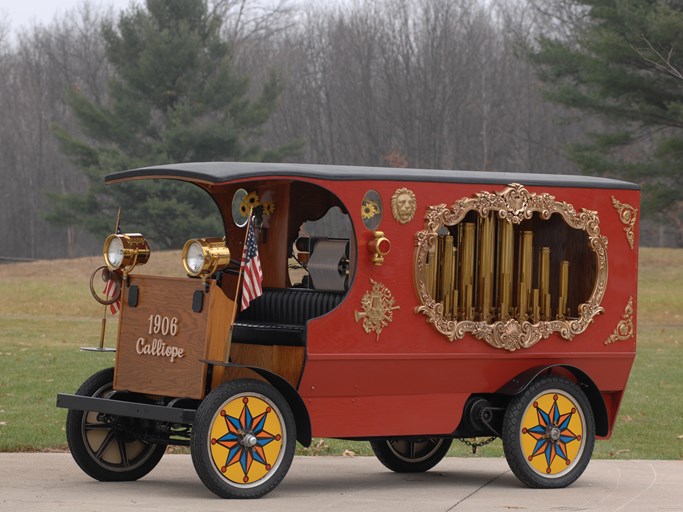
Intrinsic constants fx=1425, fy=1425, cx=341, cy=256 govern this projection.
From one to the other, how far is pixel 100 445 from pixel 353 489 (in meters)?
1.74

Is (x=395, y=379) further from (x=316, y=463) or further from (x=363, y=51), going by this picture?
(x=363, y=51)

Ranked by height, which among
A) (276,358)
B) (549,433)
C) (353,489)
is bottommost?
(353,489)

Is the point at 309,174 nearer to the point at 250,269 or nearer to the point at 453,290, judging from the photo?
the point at 250,269

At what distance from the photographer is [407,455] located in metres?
10.7

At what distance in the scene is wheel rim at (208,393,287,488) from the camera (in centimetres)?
852

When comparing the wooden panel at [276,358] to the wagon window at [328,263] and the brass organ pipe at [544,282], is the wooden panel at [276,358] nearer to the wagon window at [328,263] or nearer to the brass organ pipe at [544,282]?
the wagon window at [328,263]

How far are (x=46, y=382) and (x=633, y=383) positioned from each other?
777 centimetres

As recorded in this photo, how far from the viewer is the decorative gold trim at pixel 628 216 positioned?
10117mm

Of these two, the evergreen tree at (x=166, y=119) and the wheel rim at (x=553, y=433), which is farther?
the evergreen tree at (x=166, y=119)

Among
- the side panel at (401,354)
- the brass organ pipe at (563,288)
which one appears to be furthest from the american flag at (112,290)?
the brass organ pipe at (563,288)

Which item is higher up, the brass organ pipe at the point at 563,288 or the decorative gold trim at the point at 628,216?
the decorative gold trim at the point at 628,216

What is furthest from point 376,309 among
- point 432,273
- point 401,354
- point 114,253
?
point 114,253

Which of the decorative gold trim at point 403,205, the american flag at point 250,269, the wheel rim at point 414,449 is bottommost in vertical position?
the wheel rim at point 414,449

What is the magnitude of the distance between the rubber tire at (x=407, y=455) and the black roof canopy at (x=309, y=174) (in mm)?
2097
